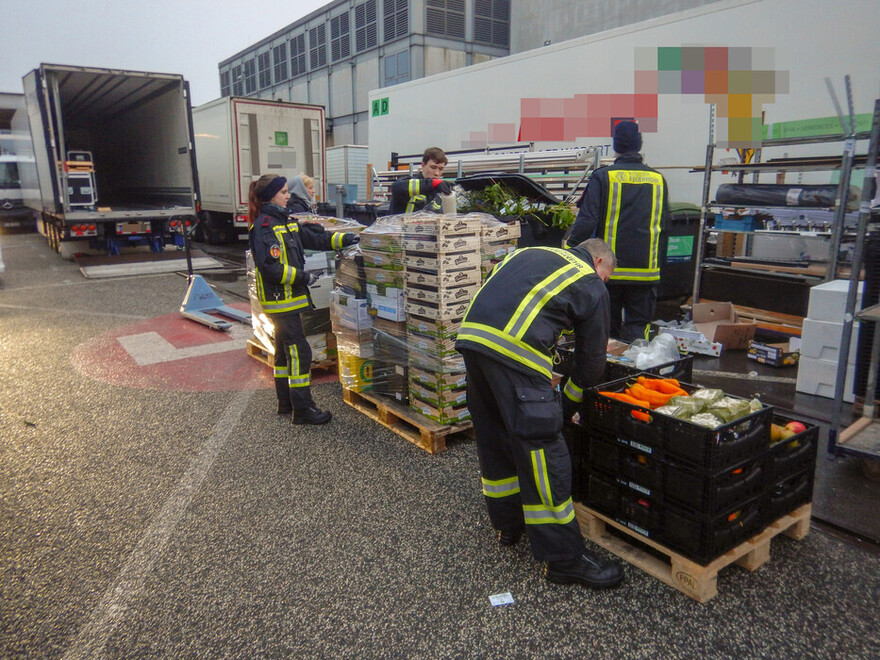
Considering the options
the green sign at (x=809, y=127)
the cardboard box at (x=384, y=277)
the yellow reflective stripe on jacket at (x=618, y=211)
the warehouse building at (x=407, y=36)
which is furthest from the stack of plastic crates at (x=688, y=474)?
the warehouse building at (x=407, y=36)

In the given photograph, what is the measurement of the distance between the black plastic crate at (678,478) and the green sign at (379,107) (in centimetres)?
1232

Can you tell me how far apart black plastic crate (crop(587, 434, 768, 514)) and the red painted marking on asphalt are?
3.50m

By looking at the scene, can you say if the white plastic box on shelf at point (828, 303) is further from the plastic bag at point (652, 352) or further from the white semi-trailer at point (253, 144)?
the white semi-trailer at point (253, 144)

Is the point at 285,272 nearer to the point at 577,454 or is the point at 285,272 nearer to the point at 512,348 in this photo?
the point at 512,348

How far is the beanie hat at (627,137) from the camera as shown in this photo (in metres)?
4.82

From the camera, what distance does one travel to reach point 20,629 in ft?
8.60

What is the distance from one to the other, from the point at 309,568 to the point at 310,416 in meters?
1.88

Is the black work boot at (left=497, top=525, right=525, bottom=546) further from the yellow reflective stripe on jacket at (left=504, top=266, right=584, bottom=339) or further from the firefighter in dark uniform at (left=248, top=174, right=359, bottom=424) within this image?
the firefighter in dark uniform at (left=248, top=174, right=359, bottom=424)

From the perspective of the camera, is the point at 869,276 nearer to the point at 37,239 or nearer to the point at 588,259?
the point at 588,259

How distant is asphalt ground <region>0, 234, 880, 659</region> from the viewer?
250cm

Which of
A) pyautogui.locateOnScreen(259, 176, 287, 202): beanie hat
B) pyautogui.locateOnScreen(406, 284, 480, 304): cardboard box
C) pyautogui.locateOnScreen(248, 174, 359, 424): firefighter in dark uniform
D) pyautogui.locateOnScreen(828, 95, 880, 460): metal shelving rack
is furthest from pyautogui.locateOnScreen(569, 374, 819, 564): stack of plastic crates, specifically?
pyautogui.locateOnScreen(259, 176, 287, 202): beanie hat

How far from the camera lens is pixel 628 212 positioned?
16.0 feet

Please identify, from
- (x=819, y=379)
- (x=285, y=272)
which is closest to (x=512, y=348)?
(x=285, y=272)

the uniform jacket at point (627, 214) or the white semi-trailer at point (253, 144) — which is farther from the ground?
the white semi-trailer at point (253, 144)
